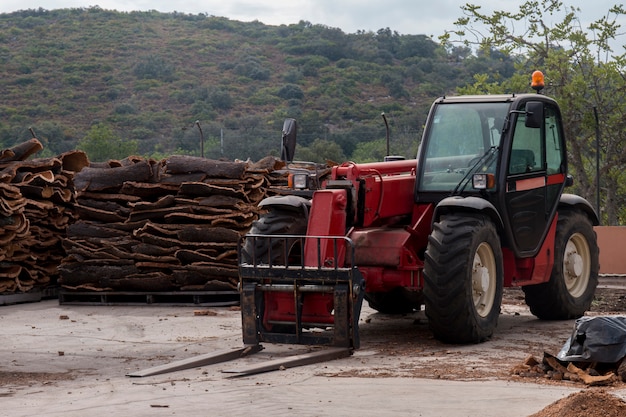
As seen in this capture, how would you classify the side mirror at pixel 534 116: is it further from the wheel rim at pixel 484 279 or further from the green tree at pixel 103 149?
the green tree at pixel 103 149

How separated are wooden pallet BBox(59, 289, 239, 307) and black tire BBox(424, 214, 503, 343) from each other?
506 cm

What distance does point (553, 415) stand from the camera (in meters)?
6.84

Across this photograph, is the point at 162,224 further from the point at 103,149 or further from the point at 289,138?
the point at 103,149

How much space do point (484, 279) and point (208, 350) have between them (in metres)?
2.94

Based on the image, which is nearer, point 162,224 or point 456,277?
point 456,277

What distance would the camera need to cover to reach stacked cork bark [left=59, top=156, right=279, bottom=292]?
15359 mm

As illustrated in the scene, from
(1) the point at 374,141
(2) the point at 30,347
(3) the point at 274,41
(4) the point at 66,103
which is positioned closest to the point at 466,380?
(2) the point at 30,347

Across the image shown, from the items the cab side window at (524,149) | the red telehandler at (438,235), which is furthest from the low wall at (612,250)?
the cab side window at (524,149)

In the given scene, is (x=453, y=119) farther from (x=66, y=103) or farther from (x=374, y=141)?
(x=66, y=103)

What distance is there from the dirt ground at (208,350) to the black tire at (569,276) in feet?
0.62

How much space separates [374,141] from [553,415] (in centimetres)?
3771

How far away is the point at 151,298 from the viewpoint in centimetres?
1548

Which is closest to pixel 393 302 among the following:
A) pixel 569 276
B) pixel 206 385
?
pixel 569 276

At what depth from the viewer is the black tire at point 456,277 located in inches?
413
